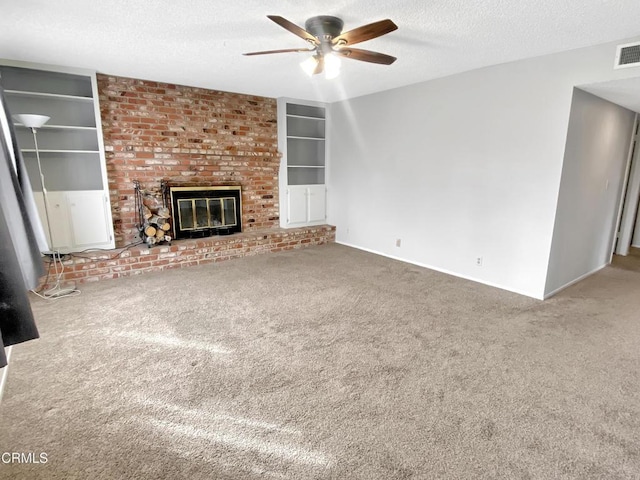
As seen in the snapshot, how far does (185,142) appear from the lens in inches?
193

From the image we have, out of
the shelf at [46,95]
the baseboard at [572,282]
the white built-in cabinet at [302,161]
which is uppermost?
the shelf at [46,95]

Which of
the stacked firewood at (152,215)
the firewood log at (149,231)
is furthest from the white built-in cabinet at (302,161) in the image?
the firewood log at (149,231)

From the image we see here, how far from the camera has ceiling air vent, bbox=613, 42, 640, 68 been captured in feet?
8.97

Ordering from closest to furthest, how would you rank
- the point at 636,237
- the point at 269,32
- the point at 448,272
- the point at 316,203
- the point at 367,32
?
the point at 367,32 → the point at 269,32 → the point at 448,272 → the point at 636,237 → the point at 316,203

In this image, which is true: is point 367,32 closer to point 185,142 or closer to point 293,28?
point 293,28

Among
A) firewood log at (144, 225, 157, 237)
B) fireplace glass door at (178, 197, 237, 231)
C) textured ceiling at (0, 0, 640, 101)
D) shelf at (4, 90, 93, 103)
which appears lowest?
firewood log at (144, 225, 157, 237)

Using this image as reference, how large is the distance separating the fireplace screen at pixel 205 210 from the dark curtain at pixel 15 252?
247cm

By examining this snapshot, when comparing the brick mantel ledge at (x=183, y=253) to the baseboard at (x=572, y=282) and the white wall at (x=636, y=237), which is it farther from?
the white wall at (x=636, y=237)

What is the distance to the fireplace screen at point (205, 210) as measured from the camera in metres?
4.87

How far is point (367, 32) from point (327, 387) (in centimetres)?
234

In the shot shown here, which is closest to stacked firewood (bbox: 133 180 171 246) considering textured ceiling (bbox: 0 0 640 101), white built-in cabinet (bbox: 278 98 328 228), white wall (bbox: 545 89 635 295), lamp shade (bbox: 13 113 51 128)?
lamp shade (bbox: 13 113 51 128)

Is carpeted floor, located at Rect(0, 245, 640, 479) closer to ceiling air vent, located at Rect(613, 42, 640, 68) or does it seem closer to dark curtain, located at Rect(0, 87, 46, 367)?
dark curtain, located at Rect(0, 87, 46, 367)

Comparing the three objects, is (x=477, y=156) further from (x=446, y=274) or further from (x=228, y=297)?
(x=228, y=297)

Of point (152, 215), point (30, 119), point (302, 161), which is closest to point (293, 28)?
point (30, 119)
